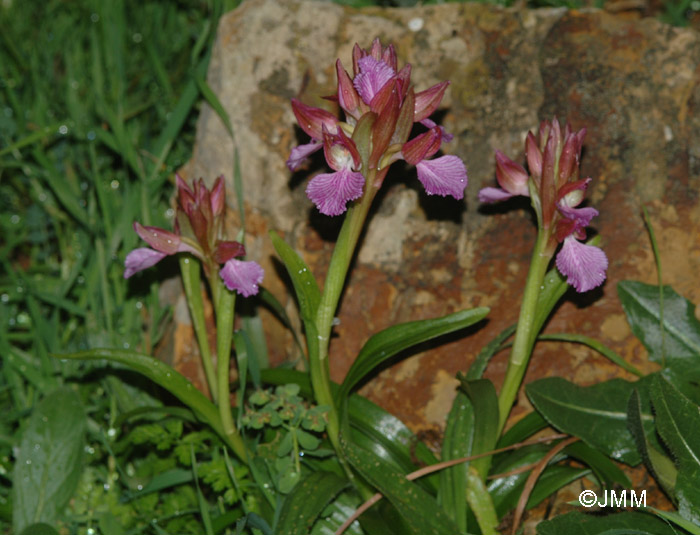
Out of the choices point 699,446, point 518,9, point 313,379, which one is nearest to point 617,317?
point 699,446

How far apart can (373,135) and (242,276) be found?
25.4 inches

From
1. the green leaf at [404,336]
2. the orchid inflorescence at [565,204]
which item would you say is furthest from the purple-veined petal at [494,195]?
the green leaf at [404,336]

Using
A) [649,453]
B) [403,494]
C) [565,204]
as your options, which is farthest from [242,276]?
[649,453]

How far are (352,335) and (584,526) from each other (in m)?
1.18

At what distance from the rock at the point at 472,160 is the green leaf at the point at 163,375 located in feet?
1.77

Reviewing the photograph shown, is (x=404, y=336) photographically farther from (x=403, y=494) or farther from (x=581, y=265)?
(x=581, y=265)

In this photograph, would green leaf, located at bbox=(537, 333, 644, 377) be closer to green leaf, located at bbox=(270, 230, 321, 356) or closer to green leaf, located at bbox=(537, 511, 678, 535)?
green leaf, located at bbox=(537, 511, 678, 535)

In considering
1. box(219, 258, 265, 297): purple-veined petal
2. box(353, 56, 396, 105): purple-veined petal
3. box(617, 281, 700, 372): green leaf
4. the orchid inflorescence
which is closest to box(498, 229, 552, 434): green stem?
the orchid inflorescence

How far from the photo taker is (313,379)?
2529 millimetres

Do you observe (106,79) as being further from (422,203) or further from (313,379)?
(313,379)

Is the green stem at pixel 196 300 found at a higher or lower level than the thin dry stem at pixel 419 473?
higher

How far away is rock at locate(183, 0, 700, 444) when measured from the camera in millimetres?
2902

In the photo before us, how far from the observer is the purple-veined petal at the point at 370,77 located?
218 cm

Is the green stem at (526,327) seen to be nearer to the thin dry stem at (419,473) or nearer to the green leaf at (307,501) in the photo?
the thin dry stem at (419,473)
